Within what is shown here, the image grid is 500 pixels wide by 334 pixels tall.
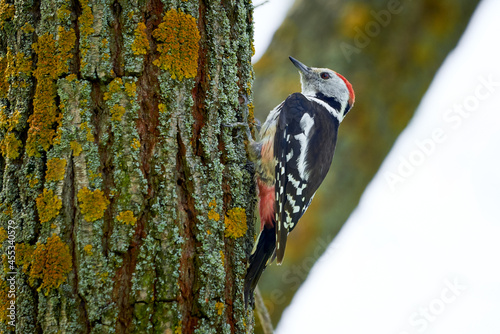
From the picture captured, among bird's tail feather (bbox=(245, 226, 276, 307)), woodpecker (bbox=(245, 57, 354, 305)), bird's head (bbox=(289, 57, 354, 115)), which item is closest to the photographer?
bird's tail feather (bbox=(245, 226, 276, 307))

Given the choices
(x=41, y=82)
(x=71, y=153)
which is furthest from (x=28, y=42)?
(x=71, y=153)

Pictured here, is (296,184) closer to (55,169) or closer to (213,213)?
(213,213)

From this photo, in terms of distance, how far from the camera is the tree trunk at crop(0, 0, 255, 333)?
143 cm

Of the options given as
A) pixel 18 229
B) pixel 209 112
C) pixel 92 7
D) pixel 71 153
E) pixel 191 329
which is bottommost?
pixel 191 329

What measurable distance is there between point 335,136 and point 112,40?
191cm

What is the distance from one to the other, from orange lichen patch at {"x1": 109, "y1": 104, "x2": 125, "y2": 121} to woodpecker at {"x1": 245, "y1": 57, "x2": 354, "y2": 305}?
92 centimetres

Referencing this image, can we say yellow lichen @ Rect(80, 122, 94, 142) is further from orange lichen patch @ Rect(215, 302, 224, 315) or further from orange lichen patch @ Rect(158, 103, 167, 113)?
orange lichen patch @ Rect(215, 302, 224, 315)

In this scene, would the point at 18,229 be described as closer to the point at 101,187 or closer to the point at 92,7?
the point at 101,187

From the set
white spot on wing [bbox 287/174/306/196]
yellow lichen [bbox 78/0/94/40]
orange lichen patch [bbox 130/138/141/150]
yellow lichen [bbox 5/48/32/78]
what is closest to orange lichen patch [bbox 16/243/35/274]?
orange lichen patch [bbox 130/138/141/150]

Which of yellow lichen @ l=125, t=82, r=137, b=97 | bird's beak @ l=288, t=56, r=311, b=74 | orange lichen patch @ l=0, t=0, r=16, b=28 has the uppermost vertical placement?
bird's beak @ l=288, t=56, r=311, b=74

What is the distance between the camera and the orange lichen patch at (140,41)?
1576mm

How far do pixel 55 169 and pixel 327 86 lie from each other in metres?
2.46

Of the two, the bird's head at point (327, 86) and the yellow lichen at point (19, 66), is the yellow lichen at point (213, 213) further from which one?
the bird's head at point (327, 86)

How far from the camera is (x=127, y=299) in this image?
1428mm
